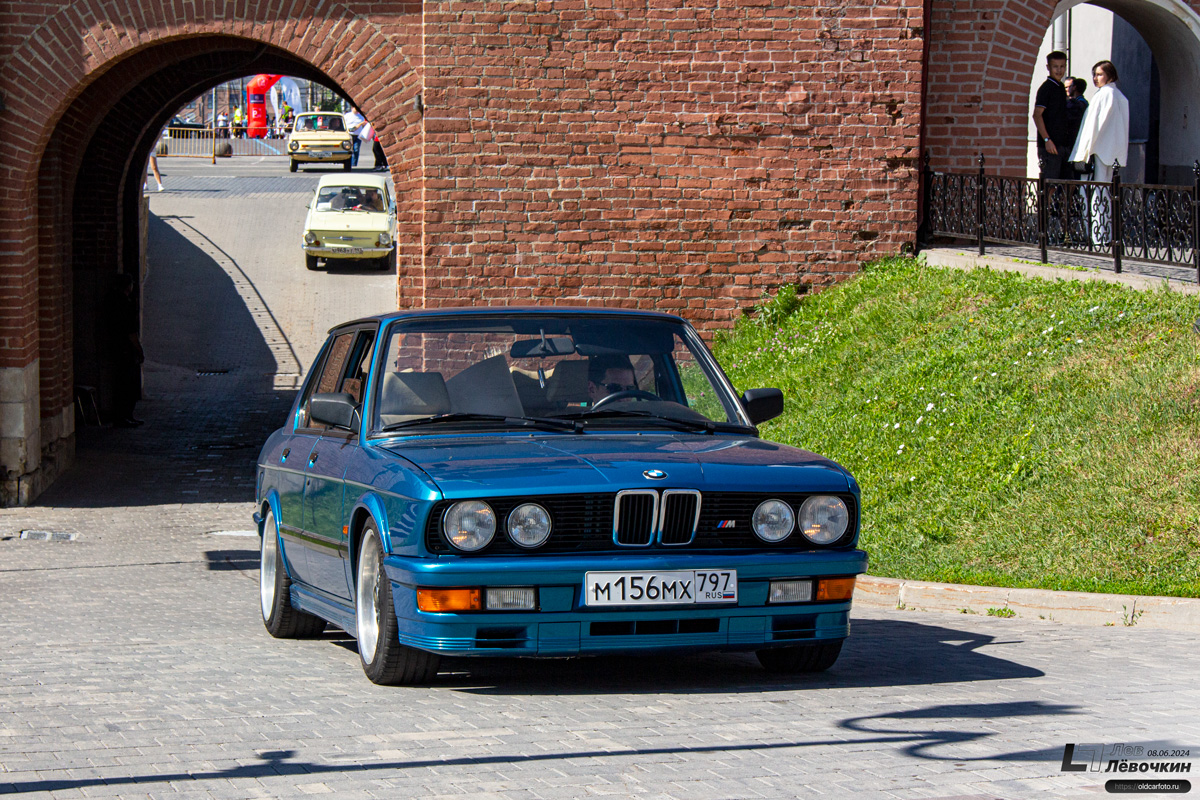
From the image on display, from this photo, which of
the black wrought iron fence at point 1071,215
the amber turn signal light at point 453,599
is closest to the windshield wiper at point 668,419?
the amber turn signal light at point 453,599

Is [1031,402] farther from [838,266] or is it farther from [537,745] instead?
[537,745]

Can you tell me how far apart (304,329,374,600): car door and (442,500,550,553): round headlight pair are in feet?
3.12

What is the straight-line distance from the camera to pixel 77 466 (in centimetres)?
1759

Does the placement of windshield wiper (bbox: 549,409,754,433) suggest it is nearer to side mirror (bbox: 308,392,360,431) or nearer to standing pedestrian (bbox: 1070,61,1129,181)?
side mirror (bbox: 308,392,360,431)

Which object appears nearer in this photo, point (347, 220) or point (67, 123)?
point (67, 123)

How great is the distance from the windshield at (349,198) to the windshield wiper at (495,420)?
1213 inches

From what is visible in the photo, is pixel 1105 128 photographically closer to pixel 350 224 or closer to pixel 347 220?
pixel 350 224

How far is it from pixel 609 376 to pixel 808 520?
129cm

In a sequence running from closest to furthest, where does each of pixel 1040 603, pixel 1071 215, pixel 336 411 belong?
1. pixel 336 411
2. pixel 1040 603
3. pixel 1071 215

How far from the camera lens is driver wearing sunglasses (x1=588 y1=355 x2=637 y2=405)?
697cm

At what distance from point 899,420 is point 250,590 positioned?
5383mm

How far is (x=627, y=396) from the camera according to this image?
7.00m

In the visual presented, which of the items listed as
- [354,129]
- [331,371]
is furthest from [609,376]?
[354,129]

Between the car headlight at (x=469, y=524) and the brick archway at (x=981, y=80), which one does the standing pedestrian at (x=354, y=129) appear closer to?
the brick archway at (x=981, y=80)
